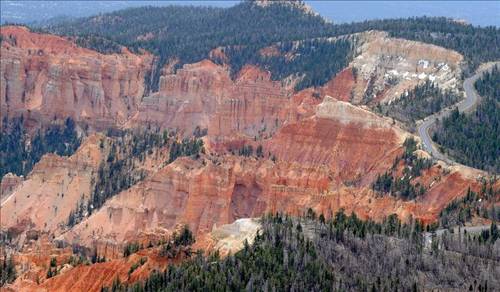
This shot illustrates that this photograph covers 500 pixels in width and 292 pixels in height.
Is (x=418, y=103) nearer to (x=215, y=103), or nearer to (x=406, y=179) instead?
(x=406, y=179)

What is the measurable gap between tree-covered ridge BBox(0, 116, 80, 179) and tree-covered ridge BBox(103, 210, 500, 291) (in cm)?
8164

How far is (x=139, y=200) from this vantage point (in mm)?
132125

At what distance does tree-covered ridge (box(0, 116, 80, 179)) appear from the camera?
173 meters

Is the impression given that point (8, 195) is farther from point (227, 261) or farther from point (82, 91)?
point (227, 261)

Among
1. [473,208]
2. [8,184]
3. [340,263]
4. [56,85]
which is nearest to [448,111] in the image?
[473,208]

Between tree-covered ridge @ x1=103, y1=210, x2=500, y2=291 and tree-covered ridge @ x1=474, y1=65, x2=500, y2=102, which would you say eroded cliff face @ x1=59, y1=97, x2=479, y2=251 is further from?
tree-covered ridge @ x1=474, y1=65, x2=500, y2=102

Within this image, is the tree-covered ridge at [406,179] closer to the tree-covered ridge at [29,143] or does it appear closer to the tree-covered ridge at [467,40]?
the tree-covered ridge at [467,40]

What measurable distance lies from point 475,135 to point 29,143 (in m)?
68.8

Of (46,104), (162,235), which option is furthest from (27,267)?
(46,104)

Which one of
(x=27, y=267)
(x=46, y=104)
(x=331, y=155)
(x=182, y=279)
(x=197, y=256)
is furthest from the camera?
(x=46, y=104)

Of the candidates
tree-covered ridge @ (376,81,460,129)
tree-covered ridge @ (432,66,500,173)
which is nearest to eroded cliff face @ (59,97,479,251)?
tree-covered ridge @ (432,66,500,173)

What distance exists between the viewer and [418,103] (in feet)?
509

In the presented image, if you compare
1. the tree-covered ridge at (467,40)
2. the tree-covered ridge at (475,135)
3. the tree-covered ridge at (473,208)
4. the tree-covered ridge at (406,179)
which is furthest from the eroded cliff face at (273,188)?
the tree-covered ridge at (467,40)

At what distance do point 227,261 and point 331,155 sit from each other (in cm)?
5543
